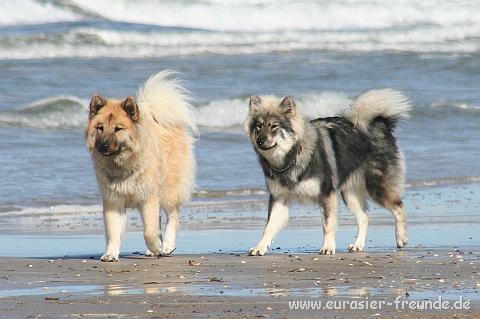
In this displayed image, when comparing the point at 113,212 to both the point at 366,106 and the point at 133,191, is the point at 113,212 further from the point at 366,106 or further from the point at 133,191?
the point at 366,106

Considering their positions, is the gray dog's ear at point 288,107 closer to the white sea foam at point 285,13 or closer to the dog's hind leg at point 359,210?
the dog's hind leg at point 359,210

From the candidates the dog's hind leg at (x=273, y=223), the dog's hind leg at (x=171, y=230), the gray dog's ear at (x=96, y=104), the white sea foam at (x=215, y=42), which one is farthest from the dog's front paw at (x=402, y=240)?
the white sea foam at (x=215, y=42)

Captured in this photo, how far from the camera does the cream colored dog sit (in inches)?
292

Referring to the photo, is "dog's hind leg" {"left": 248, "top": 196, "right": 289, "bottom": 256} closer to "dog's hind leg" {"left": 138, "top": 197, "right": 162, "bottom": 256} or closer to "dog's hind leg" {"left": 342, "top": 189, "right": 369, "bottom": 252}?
"dog's hind leg" {"left": 342, "top": 189, "right": 369, "bottom": 252}

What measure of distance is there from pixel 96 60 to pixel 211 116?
7306mm

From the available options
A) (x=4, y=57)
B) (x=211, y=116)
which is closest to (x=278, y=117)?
(x=211, y=116)

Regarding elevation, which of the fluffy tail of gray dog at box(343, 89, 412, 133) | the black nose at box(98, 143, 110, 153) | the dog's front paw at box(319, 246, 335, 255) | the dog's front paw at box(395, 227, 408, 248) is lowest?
the dog's front paw at box(319, 246, 335, 255)

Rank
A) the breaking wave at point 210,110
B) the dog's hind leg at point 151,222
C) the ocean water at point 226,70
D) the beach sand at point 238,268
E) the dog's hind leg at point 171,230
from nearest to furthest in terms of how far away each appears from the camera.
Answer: the beach sand at point 238,268
the dog's hind leg at point 151,222
the dog's hind leg at point 171,230
the ocean water at point 226,70
the breaking wave at point 210,110

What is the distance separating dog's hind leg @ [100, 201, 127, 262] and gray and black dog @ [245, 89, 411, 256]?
37.0 inches

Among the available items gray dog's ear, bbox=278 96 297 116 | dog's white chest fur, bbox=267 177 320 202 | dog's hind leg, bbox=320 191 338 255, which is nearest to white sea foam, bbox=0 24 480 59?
gray dog's ear, bbox=278 96 297 116

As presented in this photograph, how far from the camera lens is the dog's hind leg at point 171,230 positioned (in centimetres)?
799

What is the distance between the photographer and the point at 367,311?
512 centimetres

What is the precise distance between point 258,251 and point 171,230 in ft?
2.48

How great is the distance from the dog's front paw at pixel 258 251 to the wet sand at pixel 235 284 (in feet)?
0.23
